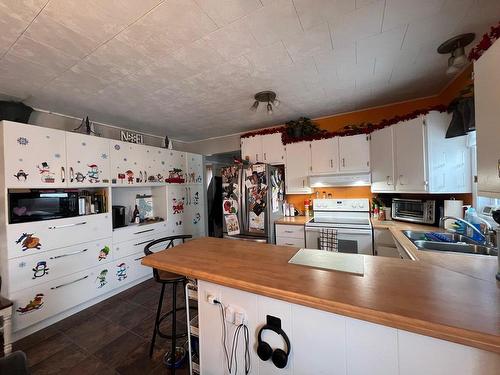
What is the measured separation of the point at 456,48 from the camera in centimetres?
164

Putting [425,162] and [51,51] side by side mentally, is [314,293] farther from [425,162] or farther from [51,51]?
[51,51]

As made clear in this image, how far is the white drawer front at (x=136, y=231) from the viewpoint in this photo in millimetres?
2803

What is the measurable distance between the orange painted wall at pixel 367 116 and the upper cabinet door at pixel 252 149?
884mm

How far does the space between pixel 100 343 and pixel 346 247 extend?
9.19ft

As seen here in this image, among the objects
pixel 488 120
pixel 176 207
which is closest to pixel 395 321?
pixel 488 120

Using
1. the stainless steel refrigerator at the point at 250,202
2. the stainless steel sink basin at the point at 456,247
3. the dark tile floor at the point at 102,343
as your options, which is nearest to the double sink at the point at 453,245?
the stainless steel sink basin at the point at 456,247

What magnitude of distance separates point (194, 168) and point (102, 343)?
9.49 ft

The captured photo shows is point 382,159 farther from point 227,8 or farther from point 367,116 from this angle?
point 227,8

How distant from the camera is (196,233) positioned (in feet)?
13.4

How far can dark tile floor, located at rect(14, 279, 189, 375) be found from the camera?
5.48ft

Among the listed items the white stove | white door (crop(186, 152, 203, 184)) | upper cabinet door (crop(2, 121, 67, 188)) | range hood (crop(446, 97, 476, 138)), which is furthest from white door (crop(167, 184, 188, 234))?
range hood (crop(446, 97, 476, 138))

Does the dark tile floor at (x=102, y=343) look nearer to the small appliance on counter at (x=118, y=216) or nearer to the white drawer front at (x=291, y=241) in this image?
the small appliance on counter at (x=118, y=216)

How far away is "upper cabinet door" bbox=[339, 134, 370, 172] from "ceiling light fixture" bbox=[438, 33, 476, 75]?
1.19m

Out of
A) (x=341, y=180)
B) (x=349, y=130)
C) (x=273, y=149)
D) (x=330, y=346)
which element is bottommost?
(x=330, y=346)
